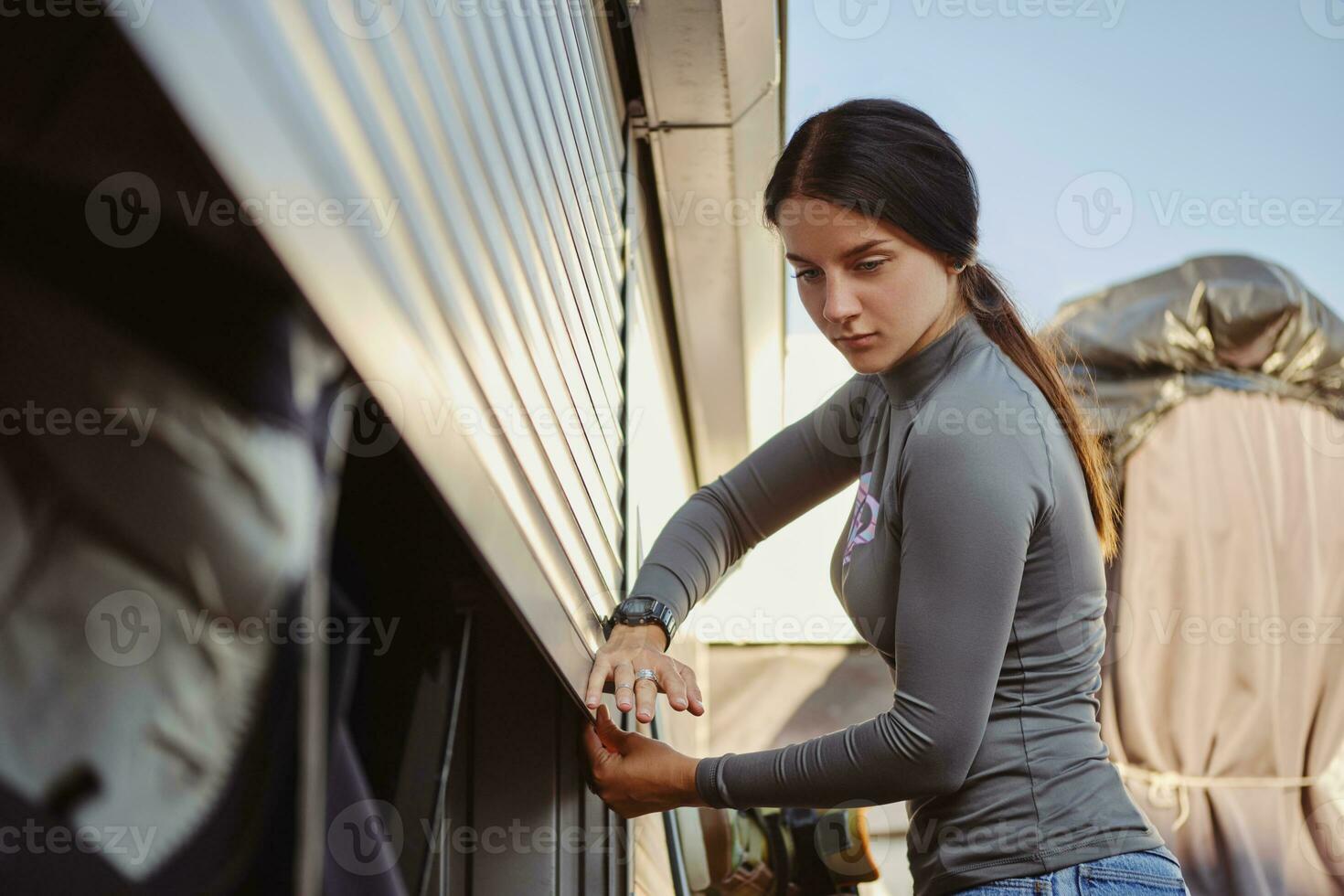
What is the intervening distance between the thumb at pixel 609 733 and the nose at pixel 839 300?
0.54 metres

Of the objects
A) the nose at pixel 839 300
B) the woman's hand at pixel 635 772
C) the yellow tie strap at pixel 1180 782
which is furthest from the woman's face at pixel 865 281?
the yellow tie strap at pixel 1180 782

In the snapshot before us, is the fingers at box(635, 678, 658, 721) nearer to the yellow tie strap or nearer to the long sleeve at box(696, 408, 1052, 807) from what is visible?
the long sleeve at box(696, 408, 1052, 807)

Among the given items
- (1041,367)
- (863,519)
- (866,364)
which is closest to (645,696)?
(863,519)

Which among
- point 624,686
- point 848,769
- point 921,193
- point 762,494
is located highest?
point 921,193

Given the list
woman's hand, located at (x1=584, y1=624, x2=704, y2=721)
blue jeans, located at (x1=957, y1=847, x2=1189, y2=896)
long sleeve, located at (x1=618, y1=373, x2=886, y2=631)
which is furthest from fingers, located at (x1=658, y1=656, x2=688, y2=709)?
blue jeans, located at (x1=957, y1=847, x2=1189, y2=896)

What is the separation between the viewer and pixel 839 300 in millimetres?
1293

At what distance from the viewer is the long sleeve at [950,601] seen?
115 cm

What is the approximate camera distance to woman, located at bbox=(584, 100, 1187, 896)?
1169mm

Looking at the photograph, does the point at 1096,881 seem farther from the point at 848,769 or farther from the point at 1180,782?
the point at 1180,782

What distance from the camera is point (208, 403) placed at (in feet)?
2.51

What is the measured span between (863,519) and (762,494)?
0.32 meters

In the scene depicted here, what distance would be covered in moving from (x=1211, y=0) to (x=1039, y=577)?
142 inches

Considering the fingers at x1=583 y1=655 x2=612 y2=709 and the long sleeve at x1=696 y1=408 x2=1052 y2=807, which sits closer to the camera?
the long sleeve at x1=696 y1=408 x2=1052 y2=807

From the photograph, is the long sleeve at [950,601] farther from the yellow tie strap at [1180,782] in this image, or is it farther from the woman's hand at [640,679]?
the yellow tie strap at [1180,782]
